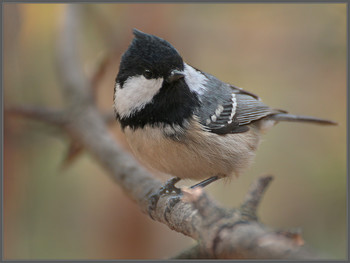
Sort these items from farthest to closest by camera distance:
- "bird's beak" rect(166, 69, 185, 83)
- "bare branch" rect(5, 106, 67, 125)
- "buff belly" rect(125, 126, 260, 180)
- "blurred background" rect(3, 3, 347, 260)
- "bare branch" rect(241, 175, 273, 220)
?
"blurred background" rect(3, 3, 347, 260) < "bare branch" rect(5, 106, 67, 125) < "buff belly" rect(125, 126, 260, 180) < "bird's beak" rect(166, 69, 185, 83) < "bare branch" rect(241, 175, 273, 220)

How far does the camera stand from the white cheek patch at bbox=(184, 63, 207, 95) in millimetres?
2098

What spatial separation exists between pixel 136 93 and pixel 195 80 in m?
0.40

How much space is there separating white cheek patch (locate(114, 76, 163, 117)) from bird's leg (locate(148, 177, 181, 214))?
19.4 inches

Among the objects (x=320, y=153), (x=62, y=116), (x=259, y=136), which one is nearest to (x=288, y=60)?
(x=320, y=153)

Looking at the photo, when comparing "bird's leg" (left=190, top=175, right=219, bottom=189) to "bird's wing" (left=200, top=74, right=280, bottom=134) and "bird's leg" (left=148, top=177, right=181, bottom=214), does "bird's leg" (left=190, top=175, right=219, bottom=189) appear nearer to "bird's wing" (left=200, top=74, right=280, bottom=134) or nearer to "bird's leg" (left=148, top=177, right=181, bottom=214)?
"bird's leg" (left=148, top=177, right=181, bottom=214)

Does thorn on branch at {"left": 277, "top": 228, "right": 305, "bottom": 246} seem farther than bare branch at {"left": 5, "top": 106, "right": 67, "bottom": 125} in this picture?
No

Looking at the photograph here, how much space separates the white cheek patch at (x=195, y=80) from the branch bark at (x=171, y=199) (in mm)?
629

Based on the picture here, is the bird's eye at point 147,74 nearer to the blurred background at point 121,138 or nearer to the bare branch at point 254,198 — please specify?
the bare branch at point 254,198

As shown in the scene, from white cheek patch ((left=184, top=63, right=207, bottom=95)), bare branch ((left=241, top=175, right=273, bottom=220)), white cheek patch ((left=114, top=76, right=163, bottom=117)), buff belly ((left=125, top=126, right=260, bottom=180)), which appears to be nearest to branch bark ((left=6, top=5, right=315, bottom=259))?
bare branch ((left=241, top=175, right=273, bottom=220))

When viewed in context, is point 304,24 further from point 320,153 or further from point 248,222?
point 248,222

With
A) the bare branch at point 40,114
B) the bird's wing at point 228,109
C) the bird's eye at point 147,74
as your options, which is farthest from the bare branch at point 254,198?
the bare branch at point 40,114

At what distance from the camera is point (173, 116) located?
2008mm

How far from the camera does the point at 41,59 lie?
3980mm

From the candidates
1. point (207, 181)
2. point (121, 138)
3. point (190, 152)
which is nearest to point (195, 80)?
point (190, 152)
